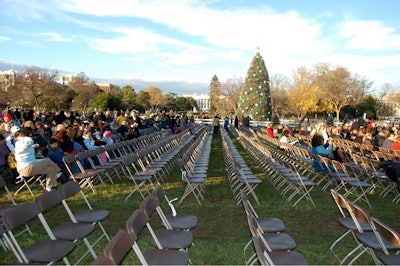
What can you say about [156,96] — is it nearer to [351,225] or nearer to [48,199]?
[48,199]

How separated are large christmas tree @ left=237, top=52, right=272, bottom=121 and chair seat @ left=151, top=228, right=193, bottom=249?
37625 mm

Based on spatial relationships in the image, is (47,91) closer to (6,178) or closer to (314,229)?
(6,178)

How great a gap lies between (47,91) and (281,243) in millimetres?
43333

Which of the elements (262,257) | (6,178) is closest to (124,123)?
(6,178)

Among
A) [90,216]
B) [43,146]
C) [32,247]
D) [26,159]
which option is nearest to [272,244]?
[90,216]

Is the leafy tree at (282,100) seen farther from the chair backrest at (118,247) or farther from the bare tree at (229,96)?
the chair backrest at (118,247)

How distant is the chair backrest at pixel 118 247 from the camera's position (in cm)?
250

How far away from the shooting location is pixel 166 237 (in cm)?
391

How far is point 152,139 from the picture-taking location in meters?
15.2

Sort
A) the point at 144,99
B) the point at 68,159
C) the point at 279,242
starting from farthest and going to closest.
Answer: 1. the point at 144,99
2. the point at 68,159
3. the point at 279,242

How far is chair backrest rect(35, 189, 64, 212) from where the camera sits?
379cm

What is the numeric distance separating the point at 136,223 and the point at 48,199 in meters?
1.29

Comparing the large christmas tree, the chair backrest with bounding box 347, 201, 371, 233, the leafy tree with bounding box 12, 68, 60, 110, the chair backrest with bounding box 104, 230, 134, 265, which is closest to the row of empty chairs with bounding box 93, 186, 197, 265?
the chair backrest with bounding box 104, 230, 134, 265

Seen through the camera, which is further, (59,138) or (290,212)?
(59,138)
